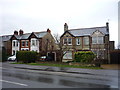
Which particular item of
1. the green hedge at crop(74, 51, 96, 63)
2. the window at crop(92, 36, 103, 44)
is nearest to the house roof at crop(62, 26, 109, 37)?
the window at crop(92, 36, 103, 44)

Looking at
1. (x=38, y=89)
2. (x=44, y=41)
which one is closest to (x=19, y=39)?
(x=44, y=41)

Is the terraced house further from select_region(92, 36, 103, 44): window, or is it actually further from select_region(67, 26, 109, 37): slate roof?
select_region(92, 36, 103, 44): window

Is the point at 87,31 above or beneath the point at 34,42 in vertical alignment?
above

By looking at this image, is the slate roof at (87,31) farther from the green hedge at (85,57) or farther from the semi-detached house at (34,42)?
the green hedge at (85,57)

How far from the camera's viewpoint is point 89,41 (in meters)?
33.2

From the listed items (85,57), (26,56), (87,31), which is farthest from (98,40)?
(26,56)

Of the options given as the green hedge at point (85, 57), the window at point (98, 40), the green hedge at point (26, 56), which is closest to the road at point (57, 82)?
the green hedge at point (85, 57)

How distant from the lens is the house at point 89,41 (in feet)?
100

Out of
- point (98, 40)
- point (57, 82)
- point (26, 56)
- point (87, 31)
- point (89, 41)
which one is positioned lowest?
point (57, 82)

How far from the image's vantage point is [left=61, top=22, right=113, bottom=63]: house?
30625mm

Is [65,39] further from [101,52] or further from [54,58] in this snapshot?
[101,52]

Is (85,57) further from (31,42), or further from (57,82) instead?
(31,42)

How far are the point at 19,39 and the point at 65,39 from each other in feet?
54.5

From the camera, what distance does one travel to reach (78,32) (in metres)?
36.2
